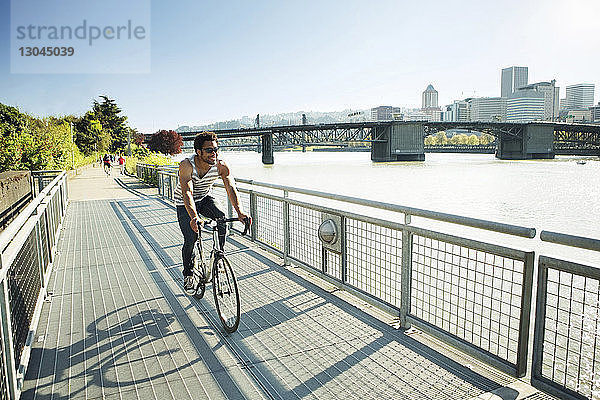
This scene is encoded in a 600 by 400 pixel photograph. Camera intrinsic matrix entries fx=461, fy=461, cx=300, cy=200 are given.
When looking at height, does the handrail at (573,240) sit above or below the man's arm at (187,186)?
below

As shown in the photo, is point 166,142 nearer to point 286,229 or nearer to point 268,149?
point 268,149

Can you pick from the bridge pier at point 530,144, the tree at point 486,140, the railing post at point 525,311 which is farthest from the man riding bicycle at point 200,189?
the tree at point 486,140

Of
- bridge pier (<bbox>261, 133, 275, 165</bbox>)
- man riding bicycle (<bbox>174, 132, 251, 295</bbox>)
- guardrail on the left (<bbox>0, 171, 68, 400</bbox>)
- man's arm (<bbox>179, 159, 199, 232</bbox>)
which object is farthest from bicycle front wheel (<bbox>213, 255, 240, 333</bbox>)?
bridge pier (<bbox>261, 133, 275, 165</bbox>)

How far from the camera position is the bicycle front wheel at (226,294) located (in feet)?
14.4

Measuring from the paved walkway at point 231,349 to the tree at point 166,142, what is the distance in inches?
2052

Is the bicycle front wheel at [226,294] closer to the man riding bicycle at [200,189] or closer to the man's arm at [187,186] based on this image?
the man riding bicycle at [200,189]

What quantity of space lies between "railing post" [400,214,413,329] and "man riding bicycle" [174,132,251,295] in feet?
4.98

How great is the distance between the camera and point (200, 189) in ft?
16.7

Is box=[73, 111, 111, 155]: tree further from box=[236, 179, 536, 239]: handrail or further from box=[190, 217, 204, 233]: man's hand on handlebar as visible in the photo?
box=[236, 179, 536, 239]: handrail

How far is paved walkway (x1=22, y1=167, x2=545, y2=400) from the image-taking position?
3.43m

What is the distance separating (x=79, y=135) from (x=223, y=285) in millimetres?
74165

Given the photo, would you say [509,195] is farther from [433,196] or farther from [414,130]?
[414,130]

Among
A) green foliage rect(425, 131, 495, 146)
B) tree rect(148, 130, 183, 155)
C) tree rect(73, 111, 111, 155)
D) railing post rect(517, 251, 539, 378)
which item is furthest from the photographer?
green foliage rect(425, 131, 495, 146)

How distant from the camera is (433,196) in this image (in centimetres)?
3281
